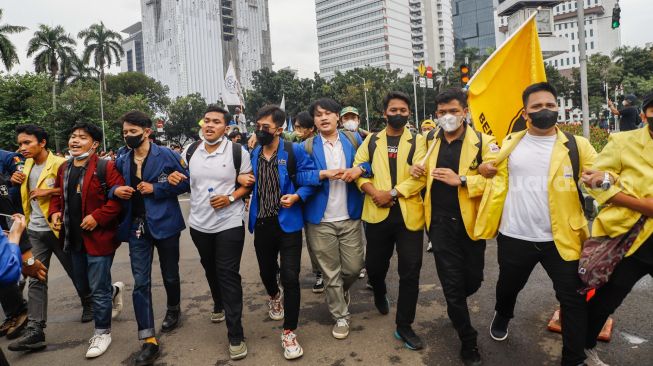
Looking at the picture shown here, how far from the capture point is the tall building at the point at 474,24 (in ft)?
439

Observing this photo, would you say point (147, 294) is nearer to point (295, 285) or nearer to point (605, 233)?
point (295, 285)

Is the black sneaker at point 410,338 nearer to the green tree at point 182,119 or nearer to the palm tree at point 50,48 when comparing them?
the palm tree at point 50,48

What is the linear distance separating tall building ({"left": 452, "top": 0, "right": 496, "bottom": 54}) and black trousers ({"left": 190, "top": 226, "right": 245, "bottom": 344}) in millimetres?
141635

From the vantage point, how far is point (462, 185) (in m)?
3.36

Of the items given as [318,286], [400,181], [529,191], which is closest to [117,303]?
[318,286]

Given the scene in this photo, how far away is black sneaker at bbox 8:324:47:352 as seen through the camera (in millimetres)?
3894

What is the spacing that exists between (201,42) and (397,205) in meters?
107

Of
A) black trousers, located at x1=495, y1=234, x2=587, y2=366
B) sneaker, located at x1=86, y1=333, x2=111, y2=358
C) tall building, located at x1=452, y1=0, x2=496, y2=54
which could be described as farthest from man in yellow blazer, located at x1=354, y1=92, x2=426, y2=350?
tall building, located at x1=452, y1=0, x2=496, y2=54

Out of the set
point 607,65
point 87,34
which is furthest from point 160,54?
point 607,65

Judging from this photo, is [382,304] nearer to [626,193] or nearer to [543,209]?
[543,209]

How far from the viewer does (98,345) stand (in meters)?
3.82

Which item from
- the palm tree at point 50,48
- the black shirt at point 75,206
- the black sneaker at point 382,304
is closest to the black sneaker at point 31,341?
the black shirt at point 75,206

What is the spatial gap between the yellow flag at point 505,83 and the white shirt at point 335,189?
1350mm

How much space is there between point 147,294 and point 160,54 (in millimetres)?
113312
